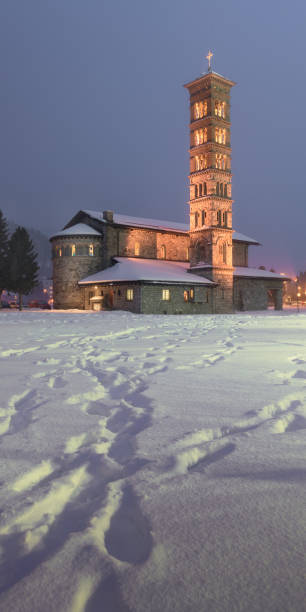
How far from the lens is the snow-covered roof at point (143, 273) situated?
112 feet

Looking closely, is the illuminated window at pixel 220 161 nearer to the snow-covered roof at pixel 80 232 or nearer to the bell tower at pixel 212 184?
the bell tower at pixel 212 184

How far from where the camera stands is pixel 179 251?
43.9 meters

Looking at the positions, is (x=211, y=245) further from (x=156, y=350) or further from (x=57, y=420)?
(x=57, y=420)

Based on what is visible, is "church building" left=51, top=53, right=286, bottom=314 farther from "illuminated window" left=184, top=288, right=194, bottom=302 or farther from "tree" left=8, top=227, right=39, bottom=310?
"tree" left=8, top=227, right=39, bottom=310

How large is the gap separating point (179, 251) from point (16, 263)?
Answer: 17809 millimetres

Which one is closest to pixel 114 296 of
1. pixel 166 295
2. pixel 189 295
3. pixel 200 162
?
pixel 166 295

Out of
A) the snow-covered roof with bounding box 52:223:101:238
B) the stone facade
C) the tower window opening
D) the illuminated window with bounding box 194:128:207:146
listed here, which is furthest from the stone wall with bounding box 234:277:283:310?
the snow-covered roof with bounding box 52:223:101:238

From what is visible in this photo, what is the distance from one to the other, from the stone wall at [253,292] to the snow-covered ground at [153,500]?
4060 cm

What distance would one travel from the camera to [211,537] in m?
1.76

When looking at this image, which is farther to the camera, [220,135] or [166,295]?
[220,135]

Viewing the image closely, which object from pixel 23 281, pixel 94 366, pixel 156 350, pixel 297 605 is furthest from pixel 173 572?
pixel 23 281

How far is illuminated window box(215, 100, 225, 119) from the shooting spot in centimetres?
4050

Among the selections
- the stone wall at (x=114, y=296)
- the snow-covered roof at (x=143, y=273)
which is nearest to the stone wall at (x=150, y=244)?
the snow-covered roof at (x=143, y=273)

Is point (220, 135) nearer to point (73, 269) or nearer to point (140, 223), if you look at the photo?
point (140, 223)
